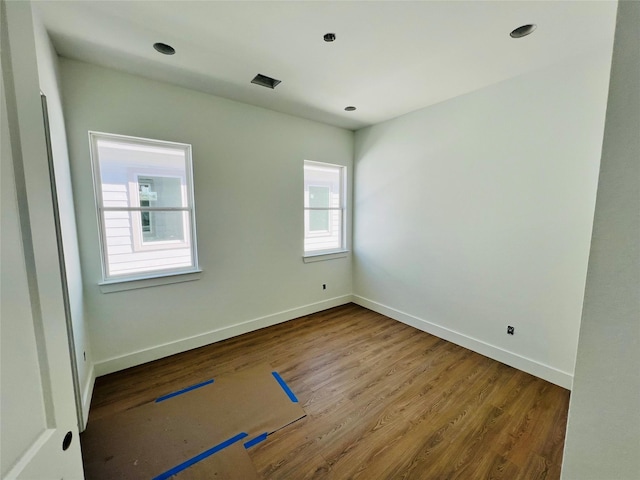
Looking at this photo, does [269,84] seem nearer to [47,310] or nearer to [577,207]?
[47,310]

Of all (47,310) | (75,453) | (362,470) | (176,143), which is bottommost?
(362,470)

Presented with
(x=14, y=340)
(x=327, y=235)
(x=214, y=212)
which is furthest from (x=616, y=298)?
(x=327, y=235)

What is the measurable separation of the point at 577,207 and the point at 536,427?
5.83ft

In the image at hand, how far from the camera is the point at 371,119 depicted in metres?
3.60

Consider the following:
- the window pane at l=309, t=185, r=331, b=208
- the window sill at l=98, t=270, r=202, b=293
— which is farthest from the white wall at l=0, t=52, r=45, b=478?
the window pane at l=309, t=185, r=331, b=208

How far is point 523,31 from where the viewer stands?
5.98 feet

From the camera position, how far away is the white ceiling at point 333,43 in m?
1.63

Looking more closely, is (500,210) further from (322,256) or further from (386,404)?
(322,256)

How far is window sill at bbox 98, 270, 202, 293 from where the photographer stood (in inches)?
95.2

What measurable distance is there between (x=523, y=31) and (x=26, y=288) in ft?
9.56

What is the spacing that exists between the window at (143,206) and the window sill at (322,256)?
152 cm

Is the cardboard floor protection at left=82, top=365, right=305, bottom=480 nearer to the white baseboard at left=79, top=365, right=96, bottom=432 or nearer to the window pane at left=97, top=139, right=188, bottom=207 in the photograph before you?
the white baseboard at left=79, top=365, right=96, bottom=432

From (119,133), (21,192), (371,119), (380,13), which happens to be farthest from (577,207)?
(119,133)

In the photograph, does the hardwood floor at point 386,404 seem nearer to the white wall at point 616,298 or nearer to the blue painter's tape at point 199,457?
the blue painter's tape at point 199,457
